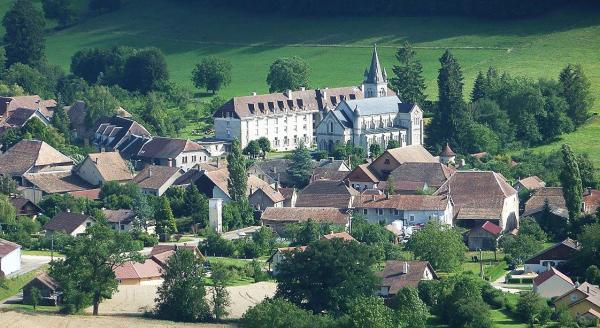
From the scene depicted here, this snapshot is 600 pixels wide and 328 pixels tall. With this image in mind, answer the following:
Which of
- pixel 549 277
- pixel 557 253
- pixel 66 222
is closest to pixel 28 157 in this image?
pixel 66 222

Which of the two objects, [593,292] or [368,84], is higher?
[368,84]

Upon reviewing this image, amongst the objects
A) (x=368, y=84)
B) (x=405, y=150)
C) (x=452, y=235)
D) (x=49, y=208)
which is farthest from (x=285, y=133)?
(x=452, y=235)

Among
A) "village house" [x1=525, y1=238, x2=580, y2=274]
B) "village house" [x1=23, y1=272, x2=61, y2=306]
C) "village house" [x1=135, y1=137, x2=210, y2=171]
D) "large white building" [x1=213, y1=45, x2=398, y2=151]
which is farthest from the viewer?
"large white building" [x1=213, y1=45, x2=398, y2=151]

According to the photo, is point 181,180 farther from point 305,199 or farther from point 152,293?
point 152,293

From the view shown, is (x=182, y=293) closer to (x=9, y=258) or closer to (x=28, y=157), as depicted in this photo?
(x=9, y=258)

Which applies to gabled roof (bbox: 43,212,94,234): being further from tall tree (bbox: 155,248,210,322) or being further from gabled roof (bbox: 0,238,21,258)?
tall tree (bbox: 155,248,210,322)

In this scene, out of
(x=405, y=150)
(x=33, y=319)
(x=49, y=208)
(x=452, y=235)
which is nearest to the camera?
(x=33, y=319)

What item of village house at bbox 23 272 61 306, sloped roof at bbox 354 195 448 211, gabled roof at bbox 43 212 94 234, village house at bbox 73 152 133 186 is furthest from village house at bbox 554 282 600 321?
village house at bbox 73 152 133 186
